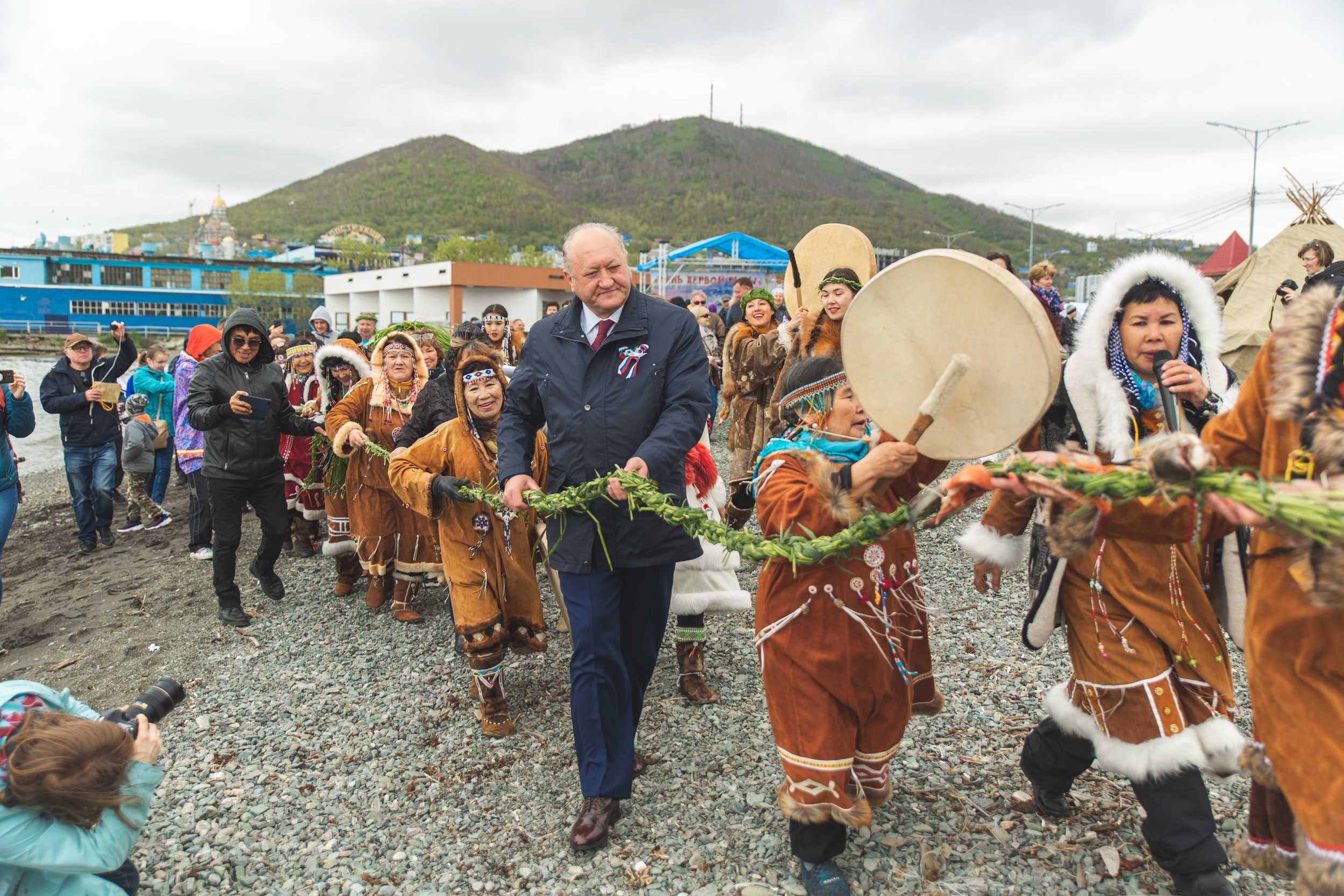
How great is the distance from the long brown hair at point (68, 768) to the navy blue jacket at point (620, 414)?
1.57 meters

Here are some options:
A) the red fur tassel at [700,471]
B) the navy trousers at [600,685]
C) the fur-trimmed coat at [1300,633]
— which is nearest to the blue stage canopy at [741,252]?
the red fur tassel at [700,471]

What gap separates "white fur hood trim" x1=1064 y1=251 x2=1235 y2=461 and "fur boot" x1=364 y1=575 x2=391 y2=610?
5197 mm

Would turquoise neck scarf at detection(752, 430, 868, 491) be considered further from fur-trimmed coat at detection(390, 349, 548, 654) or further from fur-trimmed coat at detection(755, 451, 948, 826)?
fur-trimmed coat at detection(390, 349, 548, 654)

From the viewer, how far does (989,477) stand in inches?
77.9

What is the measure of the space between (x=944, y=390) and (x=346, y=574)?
229 inches

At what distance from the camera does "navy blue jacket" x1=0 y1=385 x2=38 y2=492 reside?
569cm

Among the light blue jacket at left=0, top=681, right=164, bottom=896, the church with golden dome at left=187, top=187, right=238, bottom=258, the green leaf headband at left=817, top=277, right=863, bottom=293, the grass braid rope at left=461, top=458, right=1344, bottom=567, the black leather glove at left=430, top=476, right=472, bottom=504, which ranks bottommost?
the light blue jacket at left=0, top=681, right=164, bottom=896

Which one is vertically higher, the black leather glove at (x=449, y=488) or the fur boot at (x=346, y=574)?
the black leather glove at (x=449, y=488)

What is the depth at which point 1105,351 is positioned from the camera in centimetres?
267

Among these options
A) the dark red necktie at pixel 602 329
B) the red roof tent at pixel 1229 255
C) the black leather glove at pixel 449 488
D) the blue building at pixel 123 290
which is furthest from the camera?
the blue building at pixel 123 290

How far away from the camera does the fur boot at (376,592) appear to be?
19.6 feet

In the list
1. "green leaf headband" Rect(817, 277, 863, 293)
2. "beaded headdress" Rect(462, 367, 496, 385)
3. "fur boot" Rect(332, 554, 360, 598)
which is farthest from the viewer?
"fur boot" Rect(332, 554, 360, 598)

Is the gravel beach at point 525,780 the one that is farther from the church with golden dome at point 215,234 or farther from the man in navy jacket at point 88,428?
the church with golden dome at point 215,234

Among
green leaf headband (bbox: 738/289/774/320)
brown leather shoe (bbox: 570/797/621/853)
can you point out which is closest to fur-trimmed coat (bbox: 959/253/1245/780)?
brown leather shoe (bbox: 570/797/621/853)
